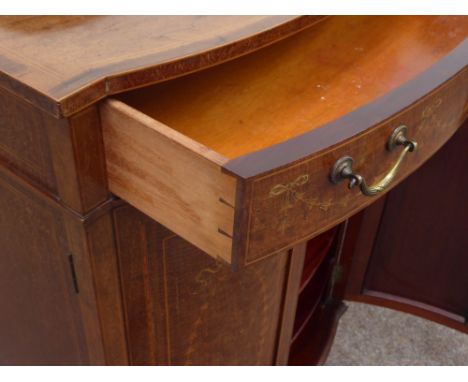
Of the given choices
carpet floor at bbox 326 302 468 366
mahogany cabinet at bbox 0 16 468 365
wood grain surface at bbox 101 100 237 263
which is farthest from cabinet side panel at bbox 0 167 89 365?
carpet floor at bbox 326 302 468 366

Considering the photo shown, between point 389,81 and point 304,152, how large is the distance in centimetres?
24

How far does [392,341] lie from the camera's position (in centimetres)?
123

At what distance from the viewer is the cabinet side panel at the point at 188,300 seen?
61cm

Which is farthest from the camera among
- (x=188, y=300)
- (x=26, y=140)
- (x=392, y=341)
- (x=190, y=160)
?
(x=392, y=341)

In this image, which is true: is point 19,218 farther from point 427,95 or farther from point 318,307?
point 318,307

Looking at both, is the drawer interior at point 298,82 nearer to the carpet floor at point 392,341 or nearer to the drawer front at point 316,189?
the drawer front at point 316,189

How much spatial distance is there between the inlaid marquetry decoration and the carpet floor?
781 millimetres

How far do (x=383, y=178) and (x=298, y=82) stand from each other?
15 centimetres

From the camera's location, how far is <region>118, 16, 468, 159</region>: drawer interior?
56cm

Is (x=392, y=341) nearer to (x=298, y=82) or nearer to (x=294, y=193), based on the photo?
(x=298, y=82)

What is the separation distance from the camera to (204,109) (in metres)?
0.58

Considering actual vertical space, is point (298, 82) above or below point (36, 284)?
above

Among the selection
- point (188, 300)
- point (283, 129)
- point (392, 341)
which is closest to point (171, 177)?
point (283, 129)

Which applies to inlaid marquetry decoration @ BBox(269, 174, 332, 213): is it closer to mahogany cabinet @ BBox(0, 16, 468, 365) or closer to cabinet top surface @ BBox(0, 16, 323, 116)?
mahogany cabinet @ BBox(0, 16, 468, 365)
